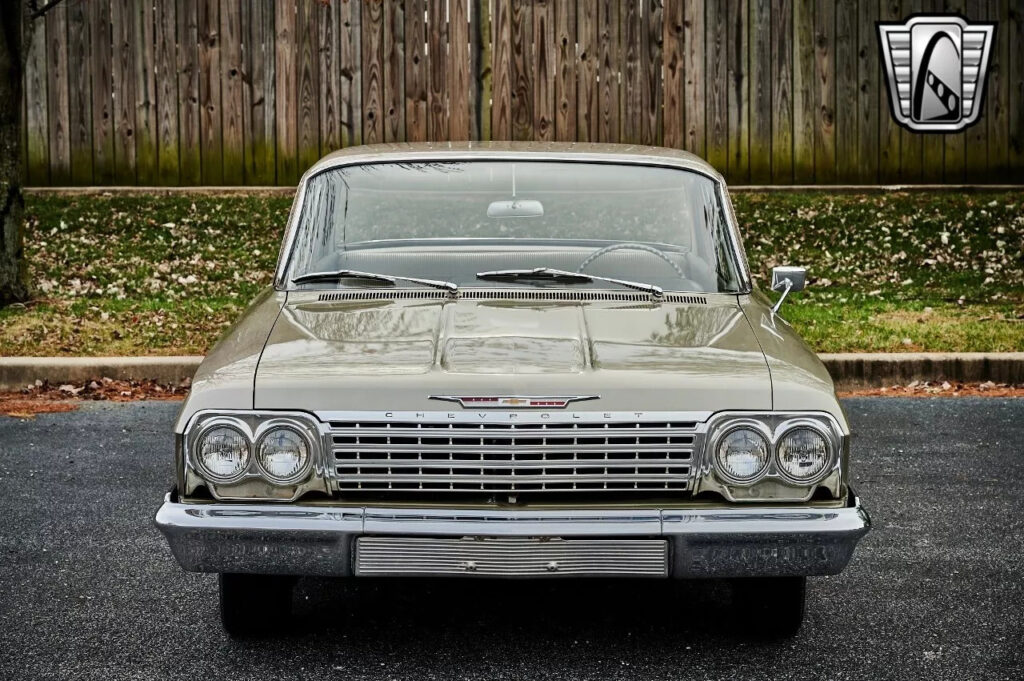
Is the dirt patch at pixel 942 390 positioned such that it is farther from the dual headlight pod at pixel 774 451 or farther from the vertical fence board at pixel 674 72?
the vertical fence board at pixel 674 72

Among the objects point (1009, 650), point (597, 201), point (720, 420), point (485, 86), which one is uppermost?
point (485, 86)

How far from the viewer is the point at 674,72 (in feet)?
45.5

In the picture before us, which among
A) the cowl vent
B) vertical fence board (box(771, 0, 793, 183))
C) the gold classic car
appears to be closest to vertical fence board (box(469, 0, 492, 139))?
vertical fence board (box(771, 0, 793, 183))

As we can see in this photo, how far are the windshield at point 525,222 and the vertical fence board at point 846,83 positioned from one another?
957 cm

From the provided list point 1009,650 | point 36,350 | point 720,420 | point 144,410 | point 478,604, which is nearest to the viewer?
point 720,420

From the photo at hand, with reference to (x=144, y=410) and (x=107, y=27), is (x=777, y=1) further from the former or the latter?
(x=144, y=410)

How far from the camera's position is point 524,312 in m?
4.08

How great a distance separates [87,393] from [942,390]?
510 centimetres

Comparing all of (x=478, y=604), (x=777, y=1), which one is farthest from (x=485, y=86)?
(x=478, y=604)

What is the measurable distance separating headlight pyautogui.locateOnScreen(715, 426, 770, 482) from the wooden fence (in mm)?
10506

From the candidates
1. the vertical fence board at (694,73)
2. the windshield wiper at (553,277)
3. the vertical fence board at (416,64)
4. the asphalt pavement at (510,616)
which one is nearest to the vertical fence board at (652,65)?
the vertical fence board at (694,73)

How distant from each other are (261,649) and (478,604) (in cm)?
76

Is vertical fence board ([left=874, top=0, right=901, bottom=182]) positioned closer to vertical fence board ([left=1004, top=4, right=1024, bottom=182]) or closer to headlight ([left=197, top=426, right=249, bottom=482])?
vertical fence board ([left=1004, top=4, right=1024, bottom=182])

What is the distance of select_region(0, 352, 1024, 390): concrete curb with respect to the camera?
8.30 metres
